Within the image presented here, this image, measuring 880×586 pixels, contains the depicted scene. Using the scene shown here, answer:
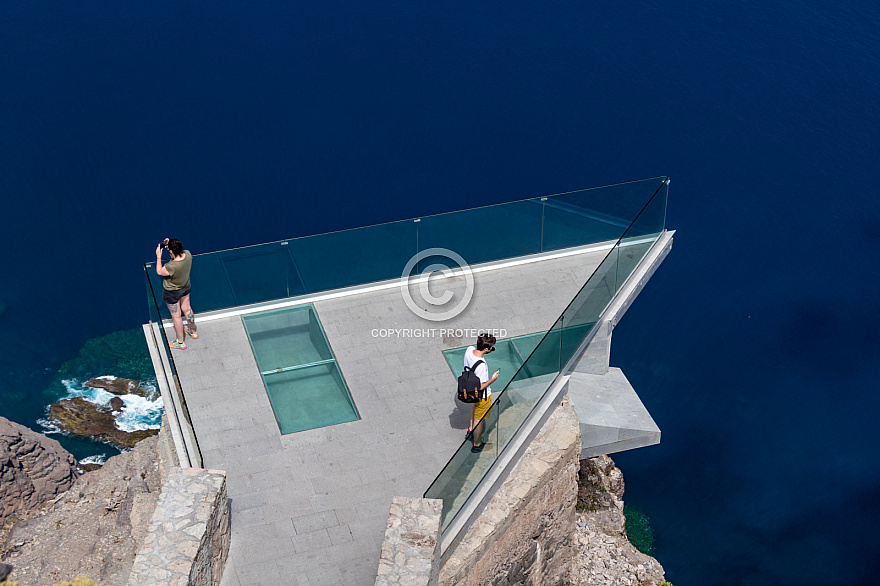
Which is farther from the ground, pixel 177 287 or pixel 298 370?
pixel 177 287

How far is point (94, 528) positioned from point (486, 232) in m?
9.34

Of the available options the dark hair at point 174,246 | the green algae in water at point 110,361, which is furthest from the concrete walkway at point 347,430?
the green algae in water at point 110,361

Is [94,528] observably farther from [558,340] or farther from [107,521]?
[558,340]

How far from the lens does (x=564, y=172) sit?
94.2 feet

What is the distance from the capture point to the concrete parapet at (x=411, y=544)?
9570 mm

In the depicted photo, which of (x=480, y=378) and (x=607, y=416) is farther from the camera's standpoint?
(x=607, y=416)

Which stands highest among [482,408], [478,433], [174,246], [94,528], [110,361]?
[110,361]

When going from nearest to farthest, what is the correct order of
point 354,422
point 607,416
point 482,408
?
1. point 482,408
2. point 354,422
3. point 607,416

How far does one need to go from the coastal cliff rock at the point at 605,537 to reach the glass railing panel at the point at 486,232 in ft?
21.1

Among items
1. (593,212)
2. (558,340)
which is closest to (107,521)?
(558,340)

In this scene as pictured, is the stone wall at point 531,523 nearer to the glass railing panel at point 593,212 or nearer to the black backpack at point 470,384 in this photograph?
the black backpack at point 470,384

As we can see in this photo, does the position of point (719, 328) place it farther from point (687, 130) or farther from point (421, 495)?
point (421, 495)

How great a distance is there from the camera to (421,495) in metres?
11.6

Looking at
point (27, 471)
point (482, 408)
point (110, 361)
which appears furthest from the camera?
point (110, 361)
